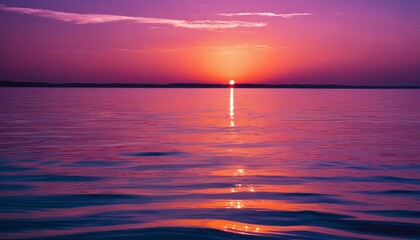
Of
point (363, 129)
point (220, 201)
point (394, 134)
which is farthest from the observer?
point (363, 129)

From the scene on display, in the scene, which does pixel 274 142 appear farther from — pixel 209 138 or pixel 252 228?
pixel 252 228

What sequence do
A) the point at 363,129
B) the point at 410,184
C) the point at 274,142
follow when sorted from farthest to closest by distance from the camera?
the point at 363,129 → the point at 274,142 → the point at 410,184

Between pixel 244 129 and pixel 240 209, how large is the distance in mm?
19229

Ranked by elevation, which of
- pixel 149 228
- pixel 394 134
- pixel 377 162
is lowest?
pixel 149 228

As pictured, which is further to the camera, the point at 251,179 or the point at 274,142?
the point at 274,142

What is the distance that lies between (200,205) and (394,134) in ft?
58.7

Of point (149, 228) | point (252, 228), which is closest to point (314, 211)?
point (252, 228)

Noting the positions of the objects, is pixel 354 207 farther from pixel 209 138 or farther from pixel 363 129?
pixel 363 129

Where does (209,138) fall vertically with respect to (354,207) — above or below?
above

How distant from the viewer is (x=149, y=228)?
8.46m

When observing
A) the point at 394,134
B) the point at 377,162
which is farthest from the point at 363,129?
the point at 377,162

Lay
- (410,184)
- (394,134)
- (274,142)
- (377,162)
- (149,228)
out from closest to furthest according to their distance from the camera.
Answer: (149,228) < (410,184) < (377,162) < (274,142) < (394,134)

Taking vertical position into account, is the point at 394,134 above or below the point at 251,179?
above

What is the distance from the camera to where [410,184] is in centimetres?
1259
